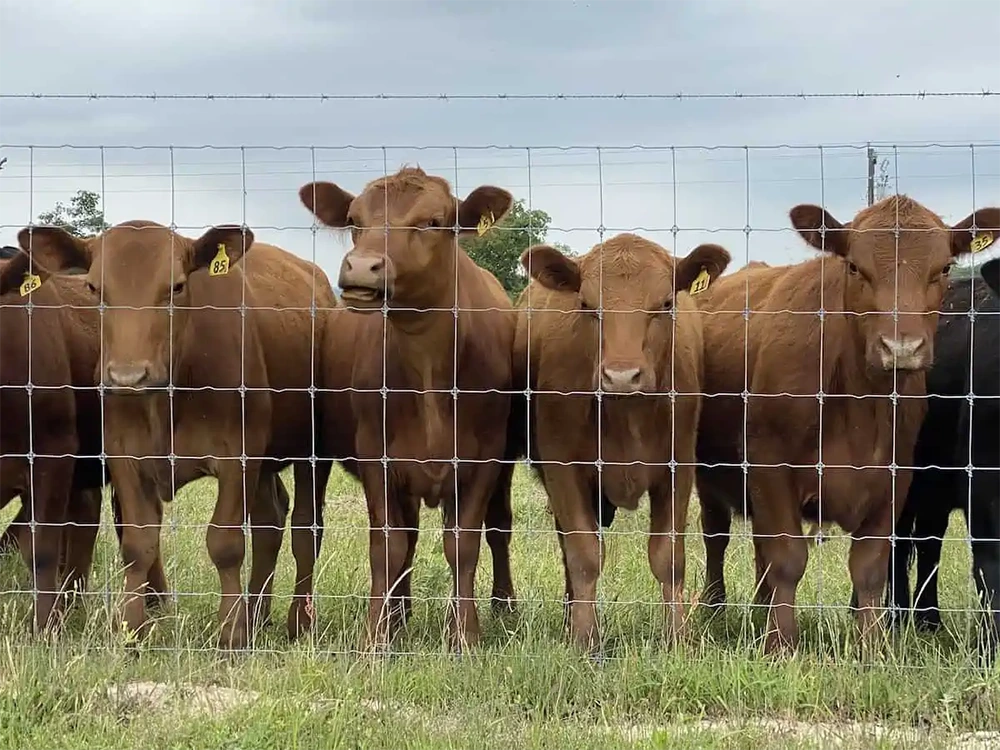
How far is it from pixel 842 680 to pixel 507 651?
4.98 feet

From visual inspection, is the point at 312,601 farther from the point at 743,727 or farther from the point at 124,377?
the point at 743,727

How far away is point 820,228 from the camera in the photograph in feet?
20.3

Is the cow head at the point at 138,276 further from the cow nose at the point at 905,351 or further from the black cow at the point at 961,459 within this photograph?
the black cow at the point at 961,459

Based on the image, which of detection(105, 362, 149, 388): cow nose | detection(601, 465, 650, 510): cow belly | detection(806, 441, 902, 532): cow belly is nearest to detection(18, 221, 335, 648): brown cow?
detection(105, 362, 149, 388): cow nose

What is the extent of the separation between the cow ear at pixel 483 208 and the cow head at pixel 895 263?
154 centimetres

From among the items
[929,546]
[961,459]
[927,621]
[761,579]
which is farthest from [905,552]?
[761,579]

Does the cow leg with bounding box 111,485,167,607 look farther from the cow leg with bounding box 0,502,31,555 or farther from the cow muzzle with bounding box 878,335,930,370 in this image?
the cow muzzle with bounding box 878,335,930,370

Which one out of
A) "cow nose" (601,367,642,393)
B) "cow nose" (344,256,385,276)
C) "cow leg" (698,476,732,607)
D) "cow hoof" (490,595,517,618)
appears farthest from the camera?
"cow leg" (698,476,732,607)

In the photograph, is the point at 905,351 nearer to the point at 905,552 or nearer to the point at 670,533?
the point at 670,533

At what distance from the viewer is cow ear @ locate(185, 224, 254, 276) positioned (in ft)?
20.8

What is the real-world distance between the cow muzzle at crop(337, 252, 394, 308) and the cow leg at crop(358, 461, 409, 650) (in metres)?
1.09

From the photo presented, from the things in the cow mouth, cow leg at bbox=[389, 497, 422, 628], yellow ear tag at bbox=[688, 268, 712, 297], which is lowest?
cow leg at bbox=[389, 497, 422, 628]

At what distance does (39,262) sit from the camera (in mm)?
6352

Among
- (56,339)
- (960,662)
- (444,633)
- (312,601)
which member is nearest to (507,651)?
(444,633)
